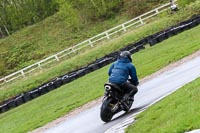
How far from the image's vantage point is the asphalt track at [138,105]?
41.8 ft

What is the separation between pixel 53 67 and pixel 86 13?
2169cm

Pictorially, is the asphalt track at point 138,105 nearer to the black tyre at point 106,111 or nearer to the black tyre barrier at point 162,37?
the black tyre at point 106,111

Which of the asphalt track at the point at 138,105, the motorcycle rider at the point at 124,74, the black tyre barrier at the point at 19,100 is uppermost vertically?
the motorcycle rider at the point at 124,74

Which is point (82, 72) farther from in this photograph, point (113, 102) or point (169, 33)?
point (113, 102)

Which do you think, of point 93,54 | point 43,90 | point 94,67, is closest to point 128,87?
point 43,90

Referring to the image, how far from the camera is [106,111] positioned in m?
12.7

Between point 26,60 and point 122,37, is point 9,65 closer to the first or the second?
point 26,60

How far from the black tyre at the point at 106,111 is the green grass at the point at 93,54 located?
73.0 feet

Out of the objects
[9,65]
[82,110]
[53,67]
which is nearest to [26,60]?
[9,65]

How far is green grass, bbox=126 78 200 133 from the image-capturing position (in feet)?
27.0

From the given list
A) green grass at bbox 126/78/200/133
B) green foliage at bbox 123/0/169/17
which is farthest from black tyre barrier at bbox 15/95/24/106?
green foliage at bbox 123/0/169/17

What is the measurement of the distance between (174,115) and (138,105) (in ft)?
14.2

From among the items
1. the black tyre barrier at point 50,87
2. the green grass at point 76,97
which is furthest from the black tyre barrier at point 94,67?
the green grass at point 76,97

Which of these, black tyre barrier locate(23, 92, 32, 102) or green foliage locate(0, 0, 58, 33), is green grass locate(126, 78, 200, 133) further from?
green foliage locate(0, 0, 58, 33)
